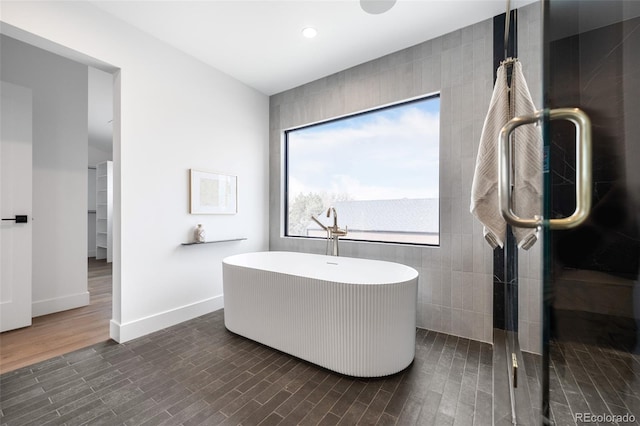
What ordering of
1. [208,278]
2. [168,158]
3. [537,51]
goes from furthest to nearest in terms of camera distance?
1. [208,278]
2. [168,158]
3. [537,51]

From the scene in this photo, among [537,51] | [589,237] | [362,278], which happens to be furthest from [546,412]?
[362,278]

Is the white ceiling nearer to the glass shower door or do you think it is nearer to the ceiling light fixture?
the ceiling light fixture

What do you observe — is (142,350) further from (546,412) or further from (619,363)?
(619,363)

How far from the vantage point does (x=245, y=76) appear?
3.26 meters

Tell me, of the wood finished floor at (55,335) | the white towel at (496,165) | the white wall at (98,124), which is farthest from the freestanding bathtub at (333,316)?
the white wall at (98,124)

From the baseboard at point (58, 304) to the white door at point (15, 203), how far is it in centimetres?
32

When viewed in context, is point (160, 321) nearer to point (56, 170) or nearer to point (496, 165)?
point (56, 170)

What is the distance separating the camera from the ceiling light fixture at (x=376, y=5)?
2.06 meters

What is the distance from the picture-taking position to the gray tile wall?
7.47ft

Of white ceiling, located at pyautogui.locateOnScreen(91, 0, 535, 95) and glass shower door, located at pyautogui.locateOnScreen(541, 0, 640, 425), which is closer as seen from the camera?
glass shower door, located at pyautogui.locateOnScreen(541, 0, 640, 425)

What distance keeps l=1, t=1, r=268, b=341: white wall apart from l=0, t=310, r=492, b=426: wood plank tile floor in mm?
551

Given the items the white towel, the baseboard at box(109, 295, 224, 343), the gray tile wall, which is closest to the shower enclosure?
the white towel

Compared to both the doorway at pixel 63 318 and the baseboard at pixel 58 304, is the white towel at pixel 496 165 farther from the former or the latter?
the baseboard at pixel 58 304

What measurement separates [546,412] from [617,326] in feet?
2.79
